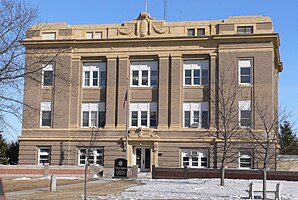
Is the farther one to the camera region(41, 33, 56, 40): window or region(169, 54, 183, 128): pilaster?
region(41, 33, 56, 40): window

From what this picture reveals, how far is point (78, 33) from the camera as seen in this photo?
5416cm

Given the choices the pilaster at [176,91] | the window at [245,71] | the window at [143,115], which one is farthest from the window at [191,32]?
the window at [143,115]

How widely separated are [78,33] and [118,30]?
422 centimetres

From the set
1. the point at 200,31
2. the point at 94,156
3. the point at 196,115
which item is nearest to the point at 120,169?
the point at 94,156

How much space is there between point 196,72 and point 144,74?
5217mm

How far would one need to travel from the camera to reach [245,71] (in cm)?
5069

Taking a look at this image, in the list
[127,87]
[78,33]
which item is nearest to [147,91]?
[127,87]

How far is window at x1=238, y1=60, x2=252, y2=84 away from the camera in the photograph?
50.5 metres

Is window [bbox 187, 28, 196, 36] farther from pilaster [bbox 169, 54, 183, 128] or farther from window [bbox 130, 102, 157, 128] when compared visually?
window [bbox 130, 102, 157, 128]

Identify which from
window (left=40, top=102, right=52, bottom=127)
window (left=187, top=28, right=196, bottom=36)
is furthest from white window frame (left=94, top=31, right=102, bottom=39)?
window (left=187, top=28, right=196, bottom=36)

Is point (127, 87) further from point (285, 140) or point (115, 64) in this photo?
point (285, 140)

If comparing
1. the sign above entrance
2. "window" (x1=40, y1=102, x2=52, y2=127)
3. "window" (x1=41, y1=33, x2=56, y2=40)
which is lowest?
the sign above entrance

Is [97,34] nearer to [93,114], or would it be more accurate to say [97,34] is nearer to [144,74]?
[144,74]

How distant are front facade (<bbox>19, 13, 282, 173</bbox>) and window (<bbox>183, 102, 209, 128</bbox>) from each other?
0.10 metres
